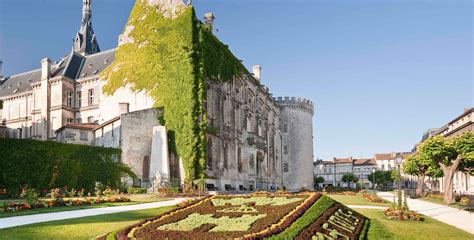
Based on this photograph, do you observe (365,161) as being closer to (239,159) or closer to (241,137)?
(241,137)

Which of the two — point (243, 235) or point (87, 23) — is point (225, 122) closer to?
point (243, 235)

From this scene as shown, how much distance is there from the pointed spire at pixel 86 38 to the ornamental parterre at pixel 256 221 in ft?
269

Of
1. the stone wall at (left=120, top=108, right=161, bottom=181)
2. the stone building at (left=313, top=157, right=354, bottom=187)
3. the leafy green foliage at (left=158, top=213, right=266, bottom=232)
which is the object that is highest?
the stone wall at (left=120, top=108, right=161, bottom=181)

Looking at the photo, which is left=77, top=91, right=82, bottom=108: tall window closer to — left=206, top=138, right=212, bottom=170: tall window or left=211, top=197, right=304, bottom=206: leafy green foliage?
left=206, top=138, right=212, bottom=170: tall window

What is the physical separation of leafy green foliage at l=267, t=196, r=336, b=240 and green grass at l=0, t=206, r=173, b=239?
18.7ft

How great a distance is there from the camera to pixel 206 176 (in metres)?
44.9

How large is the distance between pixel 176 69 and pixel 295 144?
4865 cm

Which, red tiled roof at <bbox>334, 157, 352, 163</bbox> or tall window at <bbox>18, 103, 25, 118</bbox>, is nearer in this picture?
tall window at <bbox>18, 103, 25, 118</bbox>

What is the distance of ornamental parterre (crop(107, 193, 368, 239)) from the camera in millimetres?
11484

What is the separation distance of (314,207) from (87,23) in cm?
9294

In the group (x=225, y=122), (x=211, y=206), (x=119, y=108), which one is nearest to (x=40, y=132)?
(x=119, y=108)

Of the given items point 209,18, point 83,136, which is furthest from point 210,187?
point 209,18

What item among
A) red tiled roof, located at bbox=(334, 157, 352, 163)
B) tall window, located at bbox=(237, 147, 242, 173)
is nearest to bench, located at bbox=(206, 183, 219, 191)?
tall window, located at bbox=(237, 147, 242, 173)

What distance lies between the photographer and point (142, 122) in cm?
4291
